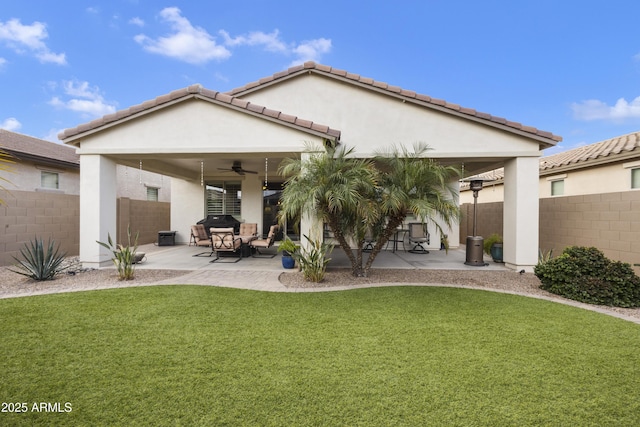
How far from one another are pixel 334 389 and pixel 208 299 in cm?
376

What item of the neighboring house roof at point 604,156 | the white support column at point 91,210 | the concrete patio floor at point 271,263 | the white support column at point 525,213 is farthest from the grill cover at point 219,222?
the neighboring house roof at point 604,156

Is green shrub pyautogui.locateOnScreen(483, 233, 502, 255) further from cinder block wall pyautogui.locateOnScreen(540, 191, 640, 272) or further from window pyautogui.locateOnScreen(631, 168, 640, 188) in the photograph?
window pyautogui.locateOnScreen(631, 168, 640, 188)

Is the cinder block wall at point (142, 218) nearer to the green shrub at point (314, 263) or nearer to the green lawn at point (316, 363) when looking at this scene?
the green lawn at point (316, 363)

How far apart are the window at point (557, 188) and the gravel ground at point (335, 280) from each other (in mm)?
6732

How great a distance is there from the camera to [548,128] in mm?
8914

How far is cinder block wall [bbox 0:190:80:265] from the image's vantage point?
30.6 feet

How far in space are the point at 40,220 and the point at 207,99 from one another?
7.36 m

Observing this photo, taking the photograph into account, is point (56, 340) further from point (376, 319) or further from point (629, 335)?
point (629, 335)

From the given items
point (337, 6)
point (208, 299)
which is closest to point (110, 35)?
point (337, 6)

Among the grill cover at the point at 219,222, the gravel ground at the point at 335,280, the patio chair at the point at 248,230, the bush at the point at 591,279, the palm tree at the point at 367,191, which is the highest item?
the palm tree at the point at 367,191

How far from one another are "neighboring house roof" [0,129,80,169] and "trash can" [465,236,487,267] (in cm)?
1618

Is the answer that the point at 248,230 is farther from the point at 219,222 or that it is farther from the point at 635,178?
the point at 635,178

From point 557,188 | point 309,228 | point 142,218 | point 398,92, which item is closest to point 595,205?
point 557,188

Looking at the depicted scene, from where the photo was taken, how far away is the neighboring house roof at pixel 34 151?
11508 mm
